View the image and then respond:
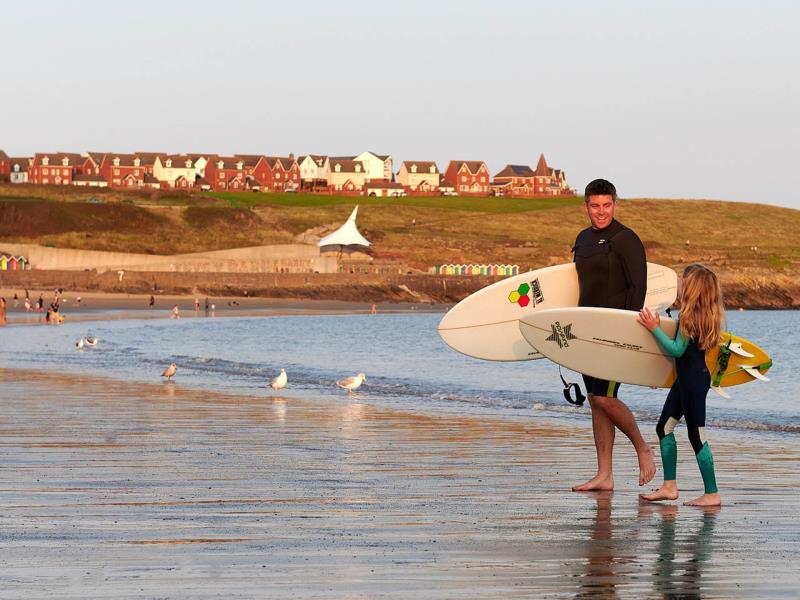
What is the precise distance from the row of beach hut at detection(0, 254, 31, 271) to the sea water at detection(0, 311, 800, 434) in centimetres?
3302

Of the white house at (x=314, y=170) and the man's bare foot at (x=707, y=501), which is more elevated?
the white house at (x=314, y=170)

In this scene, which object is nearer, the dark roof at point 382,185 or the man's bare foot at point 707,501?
the man's bare foot at point 707,501

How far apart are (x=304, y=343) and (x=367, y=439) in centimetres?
2986

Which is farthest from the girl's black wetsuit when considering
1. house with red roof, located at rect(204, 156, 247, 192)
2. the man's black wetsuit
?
house with red roof, located at rect(204, 156, 247, 192)

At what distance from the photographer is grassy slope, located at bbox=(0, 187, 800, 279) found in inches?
4333

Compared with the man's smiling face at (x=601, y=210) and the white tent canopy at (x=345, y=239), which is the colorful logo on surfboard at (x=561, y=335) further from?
the white tent canopy at (x=345, y=239)

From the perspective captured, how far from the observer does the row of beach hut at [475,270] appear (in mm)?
97375

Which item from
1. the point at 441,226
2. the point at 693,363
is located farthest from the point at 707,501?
the point at 441,226

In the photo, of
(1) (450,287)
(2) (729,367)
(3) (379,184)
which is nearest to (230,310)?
(1) (450,287)

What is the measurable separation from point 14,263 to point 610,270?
8187 cm

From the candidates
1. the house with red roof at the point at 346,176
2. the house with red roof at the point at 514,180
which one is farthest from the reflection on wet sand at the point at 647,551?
the house with red roof at the point at 514,180

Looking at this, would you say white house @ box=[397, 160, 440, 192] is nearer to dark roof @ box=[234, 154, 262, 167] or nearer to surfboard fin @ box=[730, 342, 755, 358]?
dark roof @ box=[234, 154, 262, 167]

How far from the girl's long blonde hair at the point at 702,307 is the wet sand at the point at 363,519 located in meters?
1.12

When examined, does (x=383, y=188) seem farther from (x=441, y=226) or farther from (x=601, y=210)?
(x=601, y=210)
